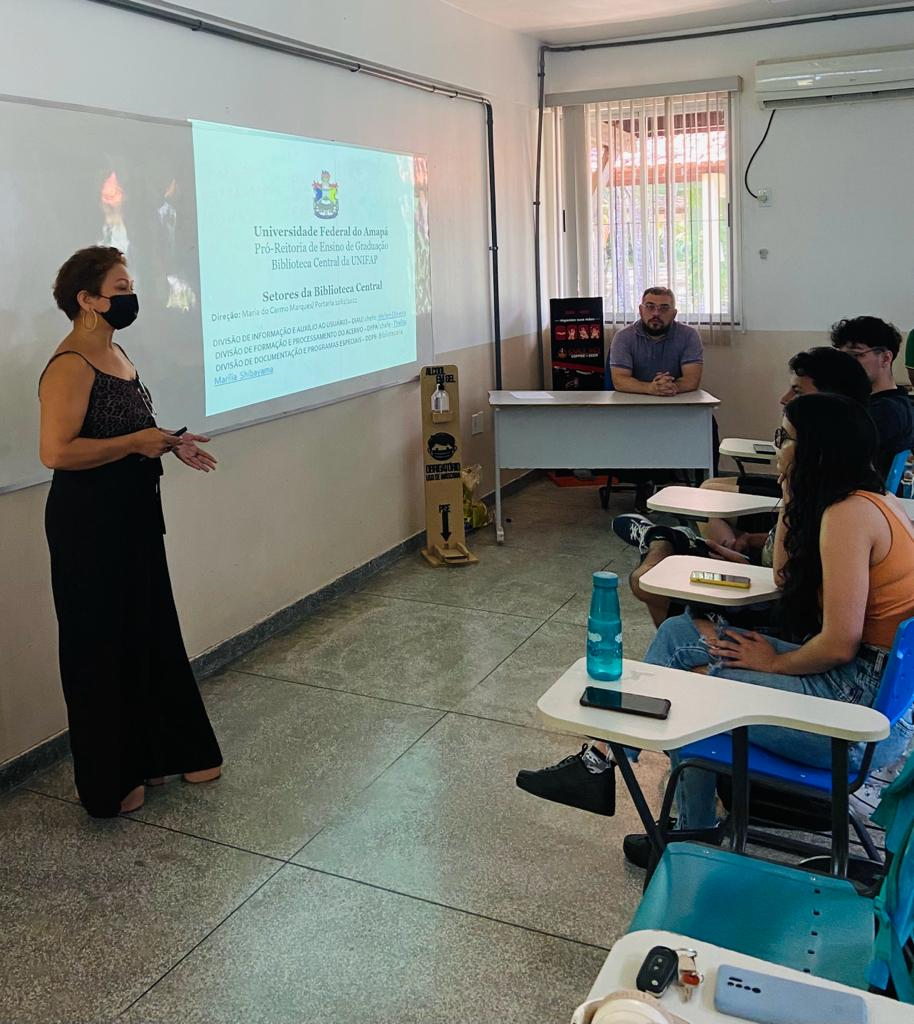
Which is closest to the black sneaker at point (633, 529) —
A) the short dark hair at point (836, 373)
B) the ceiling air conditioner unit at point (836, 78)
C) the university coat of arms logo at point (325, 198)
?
the short dark hair at point (836, 373)

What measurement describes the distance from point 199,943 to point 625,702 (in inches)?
48.8

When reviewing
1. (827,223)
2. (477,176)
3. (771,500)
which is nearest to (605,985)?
(771,500)

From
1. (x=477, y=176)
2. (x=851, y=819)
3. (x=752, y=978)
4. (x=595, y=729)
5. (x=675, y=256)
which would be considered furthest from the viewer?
(x=675, y=256)

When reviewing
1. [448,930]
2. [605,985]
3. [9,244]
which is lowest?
[448,930]

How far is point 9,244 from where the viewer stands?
3.01 metres

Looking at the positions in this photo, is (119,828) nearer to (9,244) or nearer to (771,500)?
(9,244)

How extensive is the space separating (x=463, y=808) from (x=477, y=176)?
14.1 ft

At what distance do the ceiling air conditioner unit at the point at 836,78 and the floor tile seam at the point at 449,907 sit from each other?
18.4 ft

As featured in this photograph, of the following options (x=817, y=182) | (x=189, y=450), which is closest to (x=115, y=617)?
(x=189, y=450)

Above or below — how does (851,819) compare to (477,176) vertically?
below

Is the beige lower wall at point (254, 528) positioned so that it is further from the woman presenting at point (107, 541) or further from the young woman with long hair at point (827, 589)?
the young woman with long hair at point (827, 589)

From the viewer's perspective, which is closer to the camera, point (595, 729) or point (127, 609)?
point (595, 729)

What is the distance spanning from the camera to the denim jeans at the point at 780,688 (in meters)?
2.24

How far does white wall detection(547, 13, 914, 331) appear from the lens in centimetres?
629
